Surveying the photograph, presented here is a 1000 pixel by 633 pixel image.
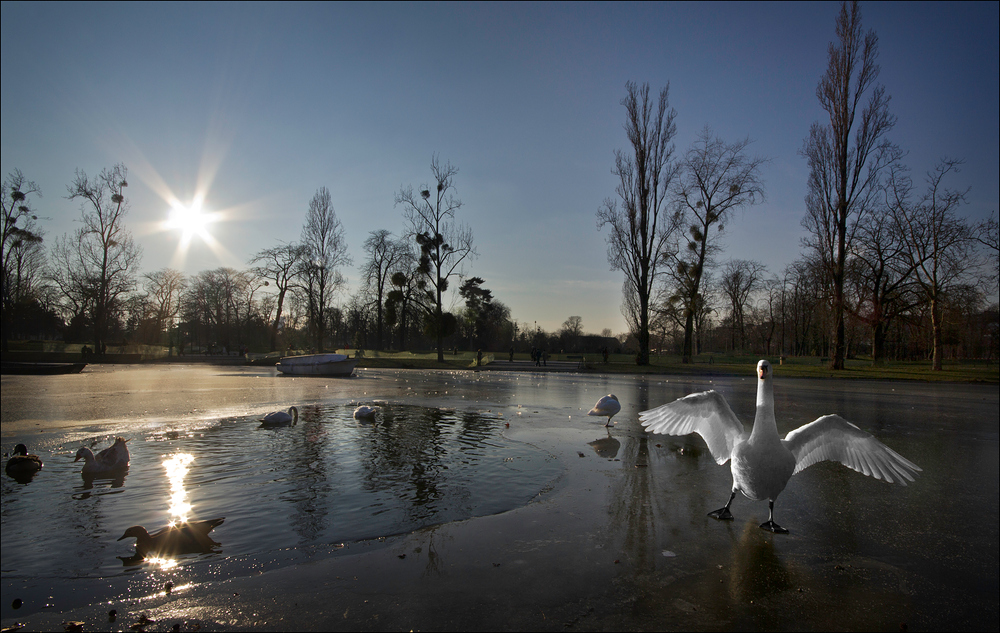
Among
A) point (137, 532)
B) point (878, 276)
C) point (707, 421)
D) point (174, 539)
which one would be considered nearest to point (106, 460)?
point (137, 532)

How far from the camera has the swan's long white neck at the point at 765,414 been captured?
4.33m

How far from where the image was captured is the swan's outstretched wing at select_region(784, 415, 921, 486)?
4.40m

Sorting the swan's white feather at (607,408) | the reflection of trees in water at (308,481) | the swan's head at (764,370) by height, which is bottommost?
the reflection of trees in water at (308,481)

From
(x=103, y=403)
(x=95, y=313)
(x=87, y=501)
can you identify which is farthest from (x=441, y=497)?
(x=95, y=313)

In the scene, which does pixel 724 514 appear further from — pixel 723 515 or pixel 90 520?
pixel 90 520

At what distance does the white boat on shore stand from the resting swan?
68.0 feet

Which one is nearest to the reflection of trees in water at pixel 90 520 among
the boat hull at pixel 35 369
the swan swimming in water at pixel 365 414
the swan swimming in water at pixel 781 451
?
the swan swimming in water at pixel 365 414

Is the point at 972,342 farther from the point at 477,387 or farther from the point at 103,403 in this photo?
the point at 103,403

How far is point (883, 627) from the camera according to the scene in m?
2.92

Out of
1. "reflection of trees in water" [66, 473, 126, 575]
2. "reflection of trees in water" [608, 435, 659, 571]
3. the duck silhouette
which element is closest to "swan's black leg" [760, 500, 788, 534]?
"reflection of trees in water" [608, 435, 659, 571]

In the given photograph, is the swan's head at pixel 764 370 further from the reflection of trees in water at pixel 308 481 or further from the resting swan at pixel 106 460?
the resting swan at pixel 106 460

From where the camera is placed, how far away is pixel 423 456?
7.29 metres

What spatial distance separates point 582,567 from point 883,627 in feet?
6.07

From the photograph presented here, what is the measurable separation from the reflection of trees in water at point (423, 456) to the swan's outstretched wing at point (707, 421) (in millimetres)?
2400
